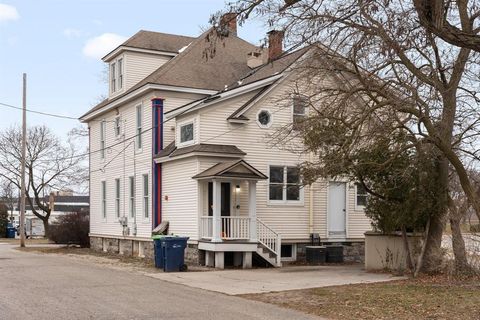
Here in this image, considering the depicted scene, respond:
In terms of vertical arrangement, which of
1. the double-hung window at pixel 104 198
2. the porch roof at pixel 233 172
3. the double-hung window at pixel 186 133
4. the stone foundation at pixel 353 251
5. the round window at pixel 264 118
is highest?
the round window at pixel 264 118

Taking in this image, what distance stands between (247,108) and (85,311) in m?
12.2

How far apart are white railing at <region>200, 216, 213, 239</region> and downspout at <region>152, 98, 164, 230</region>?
323 cm

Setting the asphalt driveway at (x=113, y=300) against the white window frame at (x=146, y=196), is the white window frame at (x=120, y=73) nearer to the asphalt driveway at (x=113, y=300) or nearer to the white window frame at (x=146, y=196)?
the white window frame at (x=146, y=196)

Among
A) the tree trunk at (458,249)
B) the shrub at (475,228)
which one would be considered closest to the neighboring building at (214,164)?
the tree trunk at (458,249)

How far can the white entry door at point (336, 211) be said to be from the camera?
23.5 meters

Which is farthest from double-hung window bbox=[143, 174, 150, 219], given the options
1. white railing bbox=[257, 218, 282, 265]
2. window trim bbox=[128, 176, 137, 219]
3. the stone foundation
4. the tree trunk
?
the tree trunk

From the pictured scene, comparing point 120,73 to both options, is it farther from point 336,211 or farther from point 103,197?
point 336,211

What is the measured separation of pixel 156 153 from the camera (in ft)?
77.8

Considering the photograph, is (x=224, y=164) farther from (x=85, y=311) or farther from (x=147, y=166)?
(x=85, y=311)

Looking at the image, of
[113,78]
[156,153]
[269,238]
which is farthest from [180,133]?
[113,78]

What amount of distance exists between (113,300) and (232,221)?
831 cm

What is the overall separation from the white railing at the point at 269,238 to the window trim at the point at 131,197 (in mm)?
7193

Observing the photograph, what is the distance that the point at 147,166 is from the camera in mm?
24484

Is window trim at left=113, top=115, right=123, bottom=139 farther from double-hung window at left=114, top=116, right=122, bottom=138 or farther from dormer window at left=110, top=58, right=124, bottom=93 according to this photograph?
dormer window at left=110, top=58, right=124, bottom=93
